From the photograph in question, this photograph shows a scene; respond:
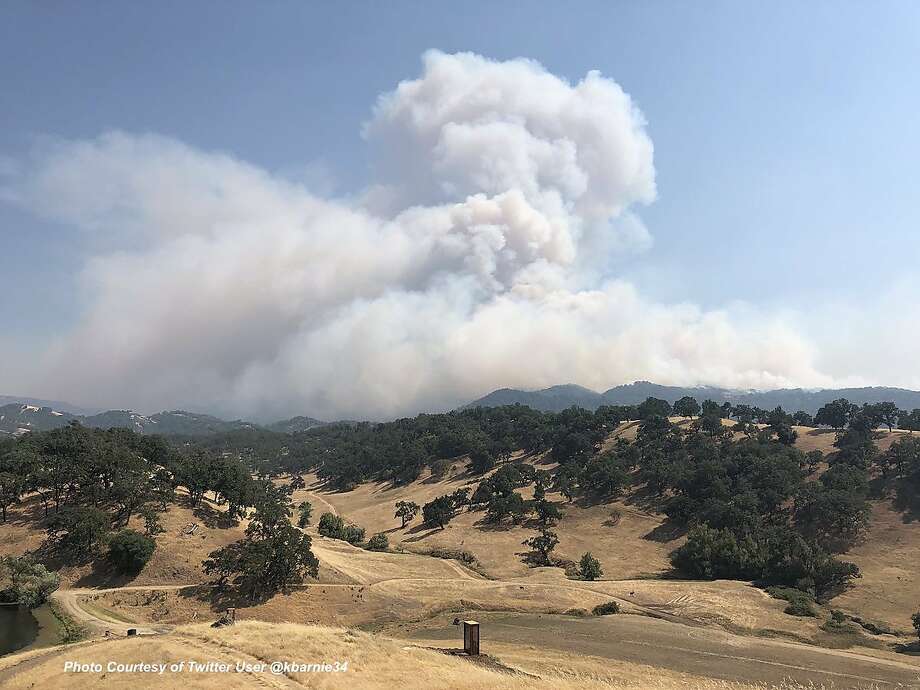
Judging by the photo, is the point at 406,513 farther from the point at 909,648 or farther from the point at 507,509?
the point at 909,648

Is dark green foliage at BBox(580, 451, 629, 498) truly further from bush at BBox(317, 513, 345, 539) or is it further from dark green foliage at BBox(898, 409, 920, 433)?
dark green foliage at BBox(898, 409, 920, 433)

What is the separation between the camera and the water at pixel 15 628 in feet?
181

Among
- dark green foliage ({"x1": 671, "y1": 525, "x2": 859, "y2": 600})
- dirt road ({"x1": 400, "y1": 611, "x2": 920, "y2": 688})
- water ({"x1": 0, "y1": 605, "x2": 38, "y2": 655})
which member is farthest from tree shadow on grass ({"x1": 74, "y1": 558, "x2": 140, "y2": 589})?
dark green foliage ({"x1": 671, "y1": 525, "x2": 859, "y2": 600})

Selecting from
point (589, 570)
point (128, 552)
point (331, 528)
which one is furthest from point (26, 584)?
point (589, 570)

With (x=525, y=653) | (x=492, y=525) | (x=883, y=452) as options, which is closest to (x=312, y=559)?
(x=525, y=653)

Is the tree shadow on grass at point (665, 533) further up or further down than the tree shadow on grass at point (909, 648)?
further down

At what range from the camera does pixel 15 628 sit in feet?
→ 200

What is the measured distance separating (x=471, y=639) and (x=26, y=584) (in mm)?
64171

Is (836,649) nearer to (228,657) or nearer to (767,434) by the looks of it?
(228,657)

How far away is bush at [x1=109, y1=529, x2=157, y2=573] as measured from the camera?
77688 mm

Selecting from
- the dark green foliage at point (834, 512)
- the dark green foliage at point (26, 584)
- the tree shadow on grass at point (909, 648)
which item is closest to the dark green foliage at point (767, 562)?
the dark green foliage at point (834, 512)

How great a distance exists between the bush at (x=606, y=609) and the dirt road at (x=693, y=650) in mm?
2514

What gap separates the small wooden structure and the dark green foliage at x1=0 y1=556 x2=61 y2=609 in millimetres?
62834

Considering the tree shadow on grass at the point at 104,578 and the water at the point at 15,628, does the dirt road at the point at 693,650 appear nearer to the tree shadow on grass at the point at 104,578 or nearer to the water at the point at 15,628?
the water at the point at 15,628
